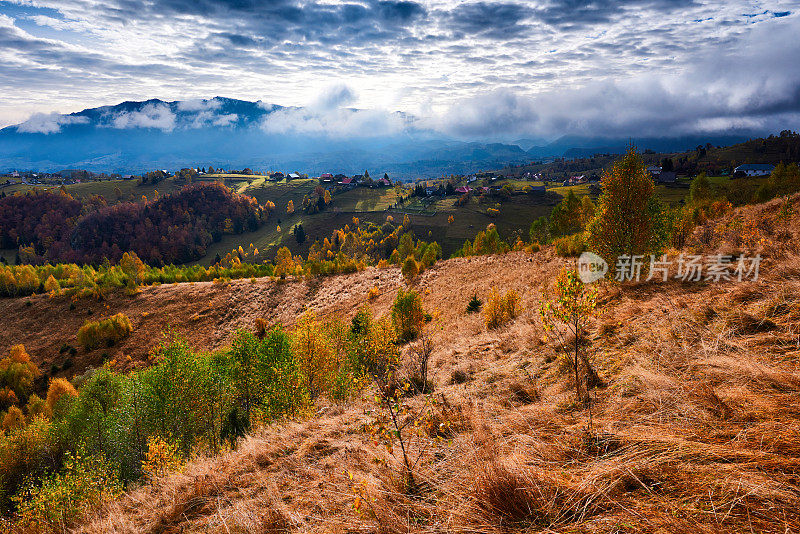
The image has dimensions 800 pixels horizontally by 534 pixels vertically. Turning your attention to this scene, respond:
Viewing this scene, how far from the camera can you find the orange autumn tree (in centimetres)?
1781

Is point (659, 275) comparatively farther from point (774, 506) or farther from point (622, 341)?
point (774, 506)

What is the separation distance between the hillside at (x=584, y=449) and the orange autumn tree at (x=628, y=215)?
16.5 feet

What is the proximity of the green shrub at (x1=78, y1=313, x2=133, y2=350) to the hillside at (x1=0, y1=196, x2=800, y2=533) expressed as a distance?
231 ft

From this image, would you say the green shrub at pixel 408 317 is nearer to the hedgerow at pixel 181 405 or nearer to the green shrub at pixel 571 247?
the hedgerow at pixel 181 405

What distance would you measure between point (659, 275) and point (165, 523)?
63.1 ft

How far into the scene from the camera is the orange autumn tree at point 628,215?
58.4ft

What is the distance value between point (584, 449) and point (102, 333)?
80.2 metres

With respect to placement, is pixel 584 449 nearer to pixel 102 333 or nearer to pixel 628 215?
pixel 628 215

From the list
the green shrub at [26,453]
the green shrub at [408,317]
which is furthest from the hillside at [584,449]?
the green shrub at [26,453]

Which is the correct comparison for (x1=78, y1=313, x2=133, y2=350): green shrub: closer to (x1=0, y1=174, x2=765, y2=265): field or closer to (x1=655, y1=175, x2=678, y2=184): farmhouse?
(x1=0, y1=174, x2=765, y2=265): field

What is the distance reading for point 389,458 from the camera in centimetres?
577

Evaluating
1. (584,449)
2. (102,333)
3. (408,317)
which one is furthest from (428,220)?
(584,449)

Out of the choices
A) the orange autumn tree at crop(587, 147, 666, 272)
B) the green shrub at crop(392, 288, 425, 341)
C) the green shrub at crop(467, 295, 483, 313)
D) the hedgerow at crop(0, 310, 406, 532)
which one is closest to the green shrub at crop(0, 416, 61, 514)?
the hedgerow at crop(0, 310, 406, 532)

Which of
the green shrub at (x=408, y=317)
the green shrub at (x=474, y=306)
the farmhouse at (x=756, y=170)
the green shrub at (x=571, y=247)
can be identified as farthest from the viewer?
the farmhouse at (x=756, y=170)
